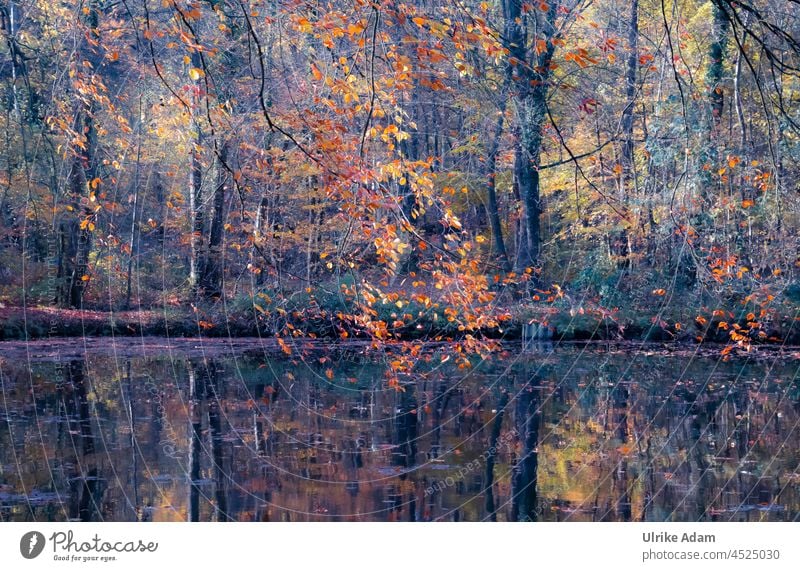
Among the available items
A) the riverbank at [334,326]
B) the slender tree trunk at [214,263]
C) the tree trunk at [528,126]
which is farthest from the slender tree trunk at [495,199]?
the slender tree trunk at [214,263]

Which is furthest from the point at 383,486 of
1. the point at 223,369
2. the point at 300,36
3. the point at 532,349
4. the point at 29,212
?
the point at 29,212

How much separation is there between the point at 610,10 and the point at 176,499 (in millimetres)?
8783

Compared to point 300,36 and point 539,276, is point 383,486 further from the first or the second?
point 539,276

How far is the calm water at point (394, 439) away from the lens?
5.32m

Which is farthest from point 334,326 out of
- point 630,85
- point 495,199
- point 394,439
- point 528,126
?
point 630,85

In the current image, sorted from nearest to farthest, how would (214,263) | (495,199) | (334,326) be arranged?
(334,326), (495,199), (214,263)

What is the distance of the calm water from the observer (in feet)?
Answer: 17.4

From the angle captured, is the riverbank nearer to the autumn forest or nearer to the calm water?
the autumn forest

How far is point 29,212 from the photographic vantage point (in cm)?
1097

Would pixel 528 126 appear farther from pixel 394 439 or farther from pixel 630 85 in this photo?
pixel 394 439

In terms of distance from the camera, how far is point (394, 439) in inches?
273

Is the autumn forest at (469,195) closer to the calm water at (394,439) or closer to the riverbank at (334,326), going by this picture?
the riverbank at (334,326)

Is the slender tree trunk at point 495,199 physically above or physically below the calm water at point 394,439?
above

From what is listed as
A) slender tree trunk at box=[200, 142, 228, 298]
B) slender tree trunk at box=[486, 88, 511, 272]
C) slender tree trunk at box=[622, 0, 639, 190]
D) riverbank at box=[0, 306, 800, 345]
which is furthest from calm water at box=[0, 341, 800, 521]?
slender tree trunk at box=[622, 0, 639, 190]
